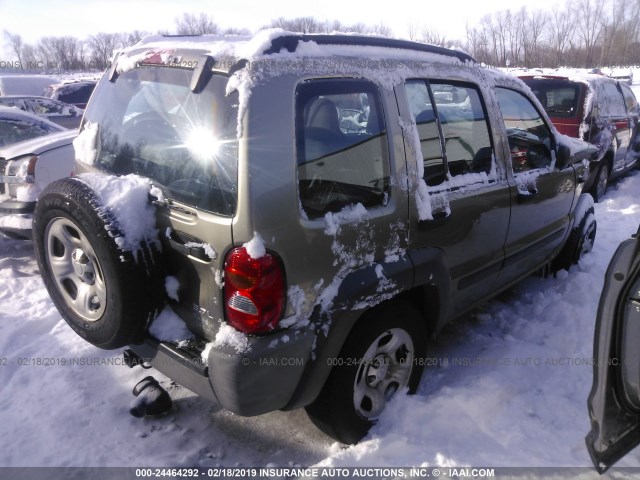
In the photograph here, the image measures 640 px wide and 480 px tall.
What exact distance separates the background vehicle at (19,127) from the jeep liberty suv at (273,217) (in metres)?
4.11

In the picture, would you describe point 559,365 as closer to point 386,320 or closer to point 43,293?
point 386,320

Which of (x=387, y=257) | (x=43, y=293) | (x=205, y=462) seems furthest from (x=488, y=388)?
(x=43, y=293)

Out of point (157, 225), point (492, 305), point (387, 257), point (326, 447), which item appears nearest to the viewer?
point (157, 225)

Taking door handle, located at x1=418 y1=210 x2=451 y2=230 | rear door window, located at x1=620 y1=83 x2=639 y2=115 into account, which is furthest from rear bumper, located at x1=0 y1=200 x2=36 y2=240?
rear door window, located at x1=620 y1=83 x2=639 y2=115

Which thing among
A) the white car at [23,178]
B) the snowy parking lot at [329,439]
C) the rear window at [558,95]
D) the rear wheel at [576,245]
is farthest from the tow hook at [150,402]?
the rear window at [558,95]

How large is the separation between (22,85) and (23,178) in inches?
767

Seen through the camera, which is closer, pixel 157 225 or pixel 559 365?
pixel 157 225

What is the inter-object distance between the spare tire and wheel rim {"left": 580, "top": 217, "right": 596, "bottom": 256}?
13.4ft

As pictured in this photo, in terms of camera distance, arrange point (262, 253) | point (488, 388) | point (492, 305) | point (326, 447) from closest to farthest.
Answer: point (262, 253) → point (326, 447) → point (488, 388) → point (492, 305)

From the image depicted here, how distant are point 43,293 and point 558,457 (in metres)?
4.07

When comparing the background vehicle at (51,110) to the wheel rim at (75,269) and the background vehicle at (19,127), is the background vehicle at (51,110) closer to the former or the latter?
the background vehicle at (19,127)

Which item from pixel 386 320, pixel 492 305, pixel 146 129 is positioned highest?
pixel 146 129

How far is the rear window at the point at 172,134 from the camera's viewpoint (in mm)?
2076

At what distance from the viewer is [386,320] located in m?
2.57
